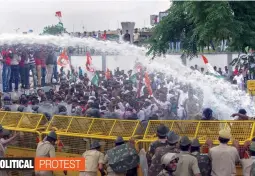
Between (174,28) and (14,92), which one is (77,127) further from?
(14,92)

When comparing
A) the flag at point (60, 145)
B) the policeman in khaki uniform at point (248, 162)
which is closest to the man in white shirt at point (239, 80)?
the flag at point (60, 145)

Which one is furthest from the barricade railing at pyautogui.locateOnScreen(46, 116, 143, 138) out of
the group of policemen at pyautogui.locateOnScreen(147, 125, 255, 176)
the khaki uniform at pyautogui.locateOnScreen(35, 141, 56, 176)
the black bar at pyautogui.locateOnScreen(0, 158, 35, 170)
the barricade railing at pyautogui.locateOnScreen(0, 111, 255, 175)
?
the group of policemen at pyautogui.locateOnScreen(147, 125, 255, 176)

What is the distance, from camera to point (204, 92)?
1631cm

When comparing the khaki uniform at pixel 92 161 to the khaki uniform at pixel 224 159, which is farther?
the khaki uniform at pixel 92 161

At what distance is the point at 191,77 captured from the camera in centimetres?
1898

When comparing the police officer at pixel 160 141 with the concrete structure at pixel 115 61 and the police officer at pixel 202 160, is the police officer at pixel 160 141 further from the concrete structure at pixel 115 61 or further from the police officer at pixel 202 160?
the concrete structure at pixel 115 61

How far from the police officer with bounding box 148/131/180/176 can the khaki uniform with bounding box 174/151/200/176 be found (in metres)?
0.17

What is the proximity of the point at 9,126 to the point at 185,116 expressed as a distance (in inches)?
212

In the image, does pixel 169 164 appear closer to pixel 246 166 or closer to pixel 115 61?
pixel 246 166

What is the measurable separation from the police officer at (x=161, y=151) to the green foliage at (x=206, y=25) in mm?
2501

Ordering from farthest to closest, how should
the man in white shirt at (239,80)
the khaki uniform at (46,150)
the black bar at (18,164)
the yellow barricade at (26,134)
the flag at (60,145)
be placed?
the man in white shirt at (239,80), the yellow barricade at (26,134), the flag at (60,145), the black bar at (18,164), the khaki uniform at (46,150)

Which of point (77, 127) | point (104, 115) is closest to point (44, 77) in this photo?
point (104, 115)

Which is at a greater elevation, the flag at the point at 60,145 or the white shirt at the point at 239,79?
the white shirt at the point at 239,79

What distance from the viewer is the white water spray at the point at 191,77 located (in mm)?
15609
